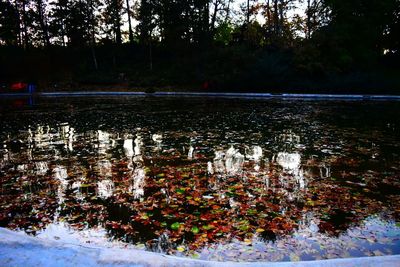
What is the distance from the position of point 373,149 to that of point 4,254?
384 inches

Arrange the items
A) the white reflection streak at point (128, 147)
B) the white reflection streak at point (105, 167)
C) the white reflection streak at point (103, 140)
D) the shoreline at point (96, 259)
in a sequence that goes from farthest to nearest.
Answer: the white reflection streak at point (103, 140) < the white reflection streak at point (128, 147) < the white reflection streak at point (105, 167) < the shoreline at point (96, 259)

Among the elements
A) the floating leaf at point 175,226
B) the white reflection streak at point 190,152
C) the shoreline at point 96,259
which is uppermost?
the shoreline at point 96,259

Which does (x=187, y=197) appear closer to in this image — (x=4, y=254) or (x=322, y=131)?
(x=4, y=254)

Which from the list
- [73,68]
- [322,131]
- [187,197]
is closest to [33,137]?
[187,197]

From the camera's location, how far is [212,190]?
6336mm

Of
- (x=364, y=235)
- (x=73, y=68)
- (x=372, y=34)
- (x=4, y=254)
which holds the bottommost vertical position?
(x=364, y=235)

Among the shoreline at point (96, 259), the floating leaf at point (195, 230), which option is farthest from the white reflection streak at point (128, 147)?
the shoreline at point (96, 259)

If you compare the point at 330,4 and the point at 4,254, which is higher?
the point at 330,4

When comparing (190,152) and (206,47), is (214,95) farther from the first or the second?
(190,152)

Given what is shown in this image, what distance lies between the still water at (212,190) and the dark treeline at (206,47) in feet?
60.8

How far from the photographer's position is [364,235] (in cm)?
460

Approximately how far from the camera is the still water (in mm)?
4500

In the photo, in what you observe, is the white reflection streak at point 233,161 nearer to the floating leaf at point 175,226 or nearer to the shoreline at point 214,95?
the floating leaf at point 175,226

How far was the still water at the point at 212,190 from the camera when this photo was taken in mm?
4500
